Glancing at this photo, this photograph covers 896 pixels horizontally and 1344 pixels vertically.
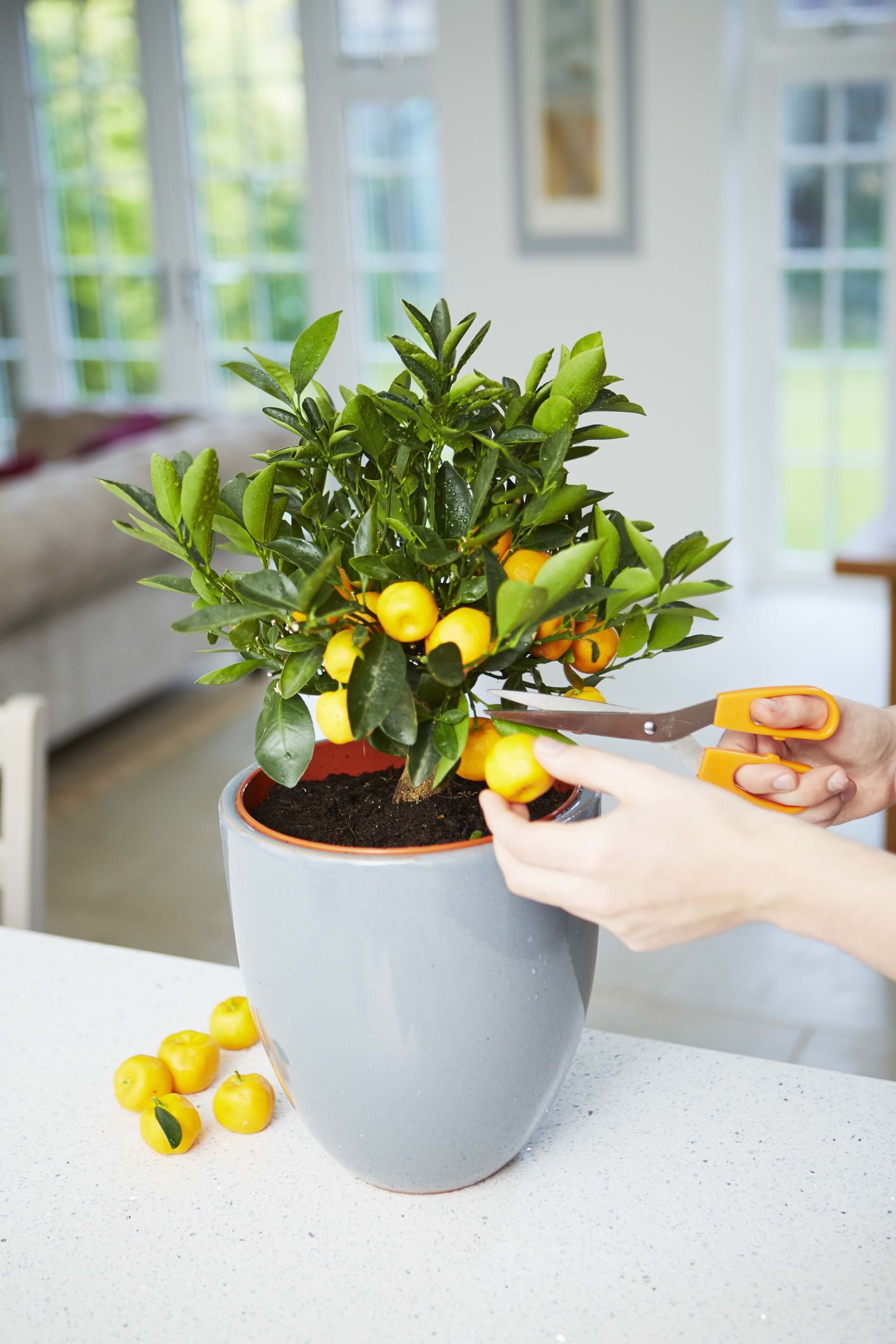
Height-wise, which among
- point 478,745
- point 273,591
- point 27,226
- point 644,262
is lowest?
point 478,745

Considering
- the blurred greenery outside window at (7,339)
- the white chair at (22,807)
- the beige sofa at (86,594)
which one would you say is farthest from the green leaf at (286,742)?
the blurred greenery outside window at (7,339)

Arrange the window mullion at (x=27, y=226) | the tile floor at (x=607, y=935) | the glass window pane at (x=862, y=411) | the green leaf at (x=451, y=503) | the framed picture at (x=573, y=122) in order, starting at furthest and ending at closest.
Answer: the window mullion at (x=27, y=226), the glass window pane at (x=862, y=411), the framed picture at (x=573, y=122), the tile floor at (x=607, y=935), the green leaf at (x=451, y=503)

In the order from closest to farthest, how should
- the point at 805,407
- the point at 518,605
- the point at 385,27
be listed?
the point at 518,605, the point at 805,407, the point at 385,27

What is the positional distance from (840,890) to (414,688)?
0.76 ft

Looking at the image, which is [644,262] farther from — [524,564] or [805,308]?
[524,564]

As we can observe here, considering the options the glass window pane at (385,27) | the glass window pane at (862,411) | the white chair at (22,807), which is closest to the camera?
the white chair at (22,807)

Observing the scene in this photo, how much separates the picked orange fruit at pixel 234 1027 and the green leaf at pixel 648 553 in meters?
0.44

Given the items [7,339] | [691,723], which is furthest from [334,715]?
[7,339]

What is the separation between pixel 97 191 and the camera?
19.0 feet

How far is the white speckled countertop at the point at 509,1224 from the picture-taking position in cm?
65

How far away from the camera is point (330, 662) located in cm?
65

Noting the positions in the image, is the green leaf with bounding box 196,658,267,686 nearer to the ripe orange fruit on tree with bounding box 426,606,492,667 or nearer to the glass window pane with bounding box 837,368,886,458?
the ripe orange fruit on tree with bounding box 426,606,492,667

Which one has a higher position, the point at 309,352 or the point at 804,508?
the point at 309,352

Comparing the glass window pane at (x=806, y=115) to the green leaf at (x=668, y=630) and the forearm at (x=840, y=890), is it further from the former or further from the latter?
the forearm at (x=840, y=890)
